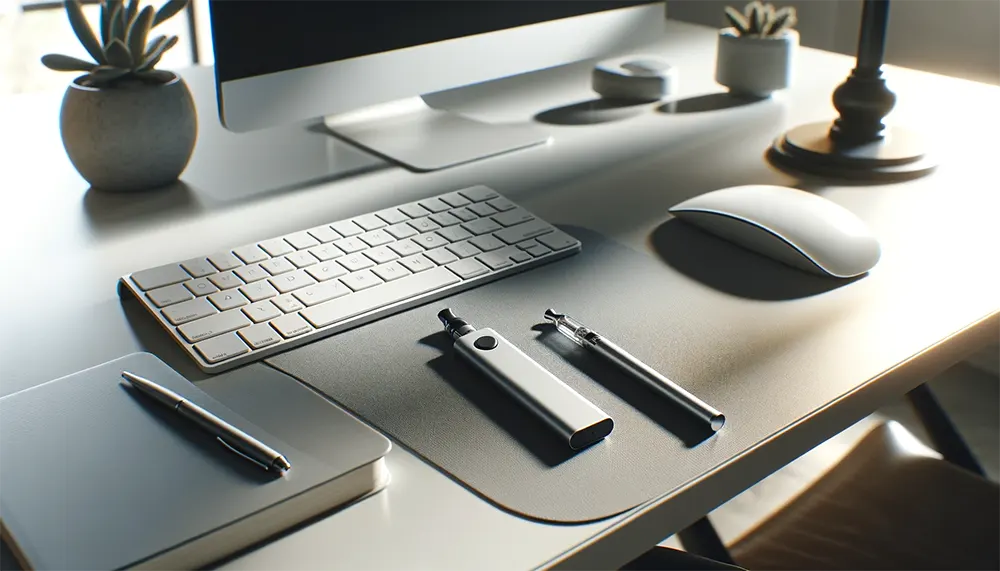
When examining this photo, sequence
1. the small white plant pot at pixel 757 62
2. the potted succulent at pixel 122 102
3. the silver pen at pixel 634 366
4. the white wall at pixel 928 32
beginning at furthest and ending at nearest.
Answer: the white wall at pixel 928 32 → the small white plant pot at pixel 757 62 → the potted succulent at pixel 122 102 → the silver pen at pixel 634 366

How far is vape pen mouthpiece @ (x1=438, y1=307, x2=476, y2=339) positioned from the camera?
0.59 m

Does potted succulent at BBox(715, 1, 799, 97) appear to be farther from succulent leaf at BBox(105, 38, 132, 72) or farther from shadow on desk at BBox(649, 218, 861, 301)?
succulent leaf at BBox(105, 38, 132, 72)

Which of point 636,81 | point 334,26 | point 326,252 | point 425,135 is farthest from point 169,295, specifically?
point 636,81

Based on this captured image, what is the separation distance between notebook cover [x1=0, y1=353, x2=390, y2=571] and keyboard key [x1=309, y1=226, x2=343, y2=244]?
197 millimetres

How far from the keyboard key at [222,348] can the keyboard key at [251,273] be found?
7 cm

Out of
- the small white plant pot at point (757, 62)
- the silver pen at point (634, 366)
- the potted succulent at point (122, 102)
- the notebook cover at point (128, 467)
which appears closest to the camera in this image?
the notebook cover at point (128, 467)

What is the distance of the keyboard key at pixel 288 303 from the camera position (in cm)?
62

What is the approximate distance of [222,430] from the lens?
0.47 metres

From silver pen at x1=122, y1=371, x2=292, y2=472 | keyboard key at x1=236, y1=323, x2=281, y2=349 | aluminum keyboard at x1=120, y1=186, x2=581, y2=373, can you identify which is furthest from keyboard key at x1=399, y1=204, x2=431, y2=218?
silver pen at x1=122, y1=371, x2=292, y2=472

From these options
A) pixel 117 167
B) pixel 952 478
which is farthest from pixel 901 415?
pixel 117 167

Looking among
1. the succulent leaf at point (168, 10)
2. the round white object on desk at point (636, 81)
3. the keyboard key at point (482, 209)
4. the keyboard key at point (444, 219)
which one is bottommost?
the keyboard key at point (444, 219)

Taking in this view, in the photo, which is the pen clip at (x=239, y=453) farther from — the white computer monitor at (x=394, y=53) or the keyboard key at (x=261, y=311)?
the white computer monitor at (x=394, y=53)

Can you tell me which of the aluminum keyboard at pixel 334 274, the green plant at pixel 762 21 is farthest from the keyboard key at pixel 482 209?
the green plant at pixel 762 21

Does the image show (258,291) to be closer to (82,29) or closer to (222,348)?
(222,348)
